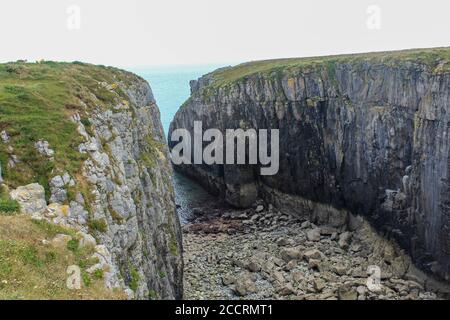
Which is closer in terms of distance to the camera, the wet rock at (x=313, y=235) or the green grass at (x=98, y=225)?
the green grass at (x=98, y=225)

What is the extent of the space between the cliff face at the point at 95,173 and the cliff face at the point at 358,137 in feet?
94.0

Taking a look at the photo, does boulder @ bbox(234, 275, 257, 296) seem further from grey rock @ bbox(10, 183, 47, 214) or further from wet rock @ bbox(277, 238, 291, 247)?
grey rock @ bbox(10, 183, 47, 214)

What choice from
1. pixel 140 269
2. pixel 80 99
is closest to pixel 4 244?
pixel 140 269

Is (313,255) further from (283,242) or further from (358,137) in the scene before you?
(358,137)

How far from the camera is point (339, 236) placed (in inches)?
2317

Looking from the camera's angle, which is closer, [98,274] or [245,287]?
[98,274]

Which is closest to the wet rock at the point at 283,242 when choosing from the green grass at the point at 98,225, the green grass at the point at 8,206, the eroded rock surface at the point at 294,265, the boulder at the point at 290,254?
the eroded rock surface at the point at 294,265

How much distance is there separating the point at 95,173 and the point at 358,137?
4342cm

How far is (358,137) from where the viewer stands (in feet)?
196

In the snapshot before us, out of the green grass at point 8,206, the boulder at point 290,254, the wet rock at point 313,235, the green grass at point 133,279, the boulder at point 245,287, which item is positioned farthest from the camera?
the wet rock at point 313,235

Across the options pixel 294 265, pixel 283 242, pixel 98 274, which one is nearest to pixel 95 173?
pixel 98 274

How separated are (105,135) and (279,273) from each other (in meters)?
28.0

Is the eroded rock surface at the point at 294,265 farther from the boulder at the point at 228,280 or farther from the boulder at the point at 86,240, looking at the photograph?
the boulder at the point at 86,240

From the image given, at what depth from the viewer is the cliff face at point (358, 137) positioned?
47.1 metres
